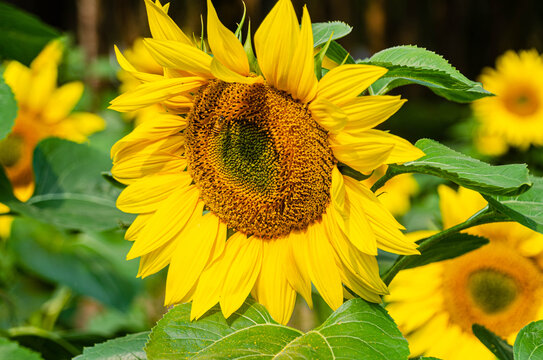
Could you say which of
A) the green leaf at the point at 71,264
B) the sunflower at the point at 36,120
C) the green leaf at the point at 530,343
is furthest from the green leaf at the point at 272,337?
the sunflower at the point at 36,120

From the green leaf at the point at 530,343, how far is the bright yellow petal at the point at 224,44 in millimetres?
369

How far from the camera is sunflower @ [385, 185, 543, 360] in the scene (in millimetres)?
822

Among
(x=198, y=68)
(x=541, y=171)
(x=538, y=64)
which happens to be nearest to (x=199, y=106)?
(x=198, y=68)

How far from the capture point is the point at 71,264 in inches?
46.5

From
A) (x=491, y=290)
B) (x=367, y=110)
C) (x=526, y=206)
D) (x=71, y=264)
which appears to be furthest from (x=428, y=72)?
(x=71, y=264)

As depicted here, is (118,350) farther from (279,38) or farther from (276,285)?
(279,38)

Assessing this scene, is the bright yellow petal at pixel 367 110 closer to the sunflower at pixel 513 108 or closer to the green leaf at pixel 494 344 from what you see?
the green leaf at pixel 494 344

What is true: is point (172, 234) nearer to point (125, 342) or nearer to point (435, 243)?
point (125, 342)

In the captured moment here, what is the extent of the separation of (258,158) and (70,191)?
0.40 metres

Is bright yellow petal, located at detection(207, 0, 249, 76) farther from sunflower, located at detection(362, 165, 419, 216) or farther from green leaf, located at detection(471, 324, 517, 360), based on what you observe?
sunflower, located at detection(362, 165, 419, 216)

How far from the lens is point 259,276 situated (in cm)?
63

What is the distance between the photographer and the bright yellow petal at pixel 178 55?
57 centimetres

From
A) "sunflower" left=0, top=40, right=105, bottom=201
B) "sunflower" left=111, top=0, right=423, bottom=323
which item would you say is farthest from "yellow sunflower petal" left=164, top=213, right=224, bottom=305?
"sunflower" left=0, top=40, right=105, bottom=201

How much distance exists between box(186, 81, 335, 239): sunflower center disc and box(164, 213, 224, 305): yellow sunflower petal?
0.10 feet
